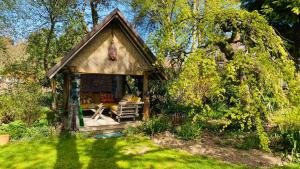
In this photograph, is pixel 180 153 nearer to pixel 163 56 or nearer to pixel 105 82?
pixel 163 56

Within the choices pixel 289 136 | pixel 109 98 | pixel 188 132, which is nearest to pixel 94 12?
pixel 109 98

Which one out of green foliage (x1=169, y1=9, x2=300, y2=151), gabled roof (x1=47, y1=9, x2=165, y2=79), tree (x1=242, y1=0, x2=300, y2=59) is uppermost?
tree (x1=242, y1=0, x2=300, y2=59)

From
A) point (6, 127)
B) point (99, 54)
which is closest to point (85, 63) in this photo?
point (99, 54)

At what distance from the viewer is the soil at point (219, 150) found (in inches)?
369

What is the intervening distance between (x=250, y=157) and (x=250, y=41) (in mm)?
4046

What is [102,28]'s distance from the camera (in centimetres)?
1301

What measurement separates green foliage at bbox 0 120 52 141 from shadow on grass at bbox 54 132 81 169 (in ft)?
2.52

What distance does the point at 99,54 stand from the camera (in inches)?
537

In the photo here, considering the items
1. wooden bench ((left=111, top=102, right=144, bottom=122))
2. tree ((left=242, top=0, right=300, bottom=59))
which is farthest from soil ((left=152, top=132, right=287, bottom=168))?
tree ((left=242, top=0, right=300, bottom=59))

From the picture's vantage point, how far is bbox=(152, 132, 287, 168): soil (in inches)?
369

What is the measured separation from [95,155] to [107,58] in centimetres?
559

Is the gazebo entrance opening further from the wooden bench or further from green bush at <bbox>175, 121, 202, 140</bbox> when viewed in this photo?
green bush at <bbox>175, 121, 202, 140</bbox>

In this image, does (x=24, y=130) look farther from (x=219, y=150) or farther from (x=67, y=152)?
(x=219, y=150)

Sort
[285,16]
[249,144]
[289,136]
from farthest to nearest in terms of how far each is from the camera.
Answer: [285,16], [249,144], [289,136]
